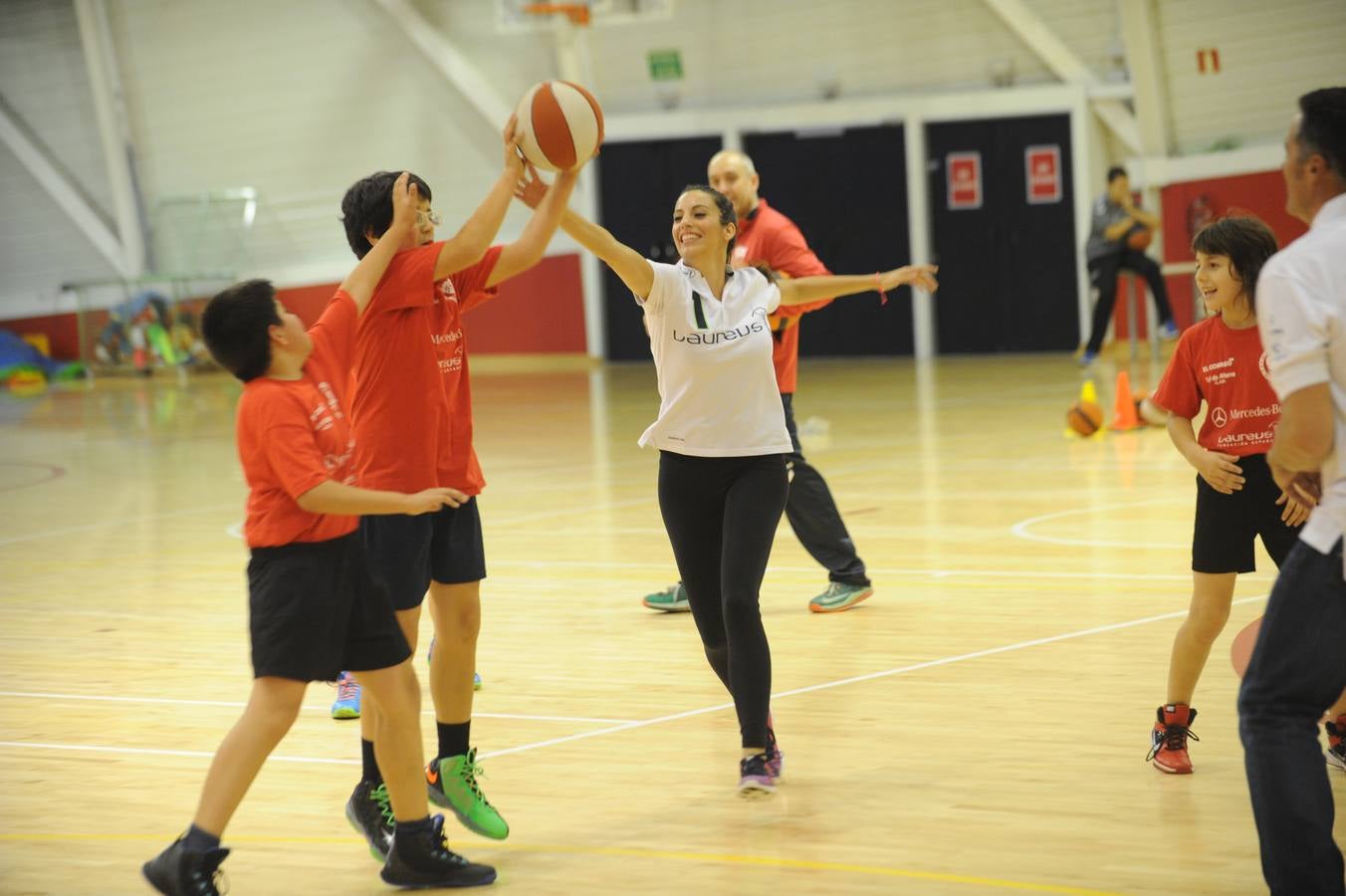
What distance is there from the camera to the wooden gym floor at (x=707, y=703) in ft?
13.4

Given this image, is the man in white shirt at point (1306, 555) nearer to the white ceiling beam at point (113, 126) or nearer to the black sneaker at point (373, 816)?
the black sneaker at point (373, 816)

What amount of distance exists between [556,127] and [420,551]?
3.88 feet

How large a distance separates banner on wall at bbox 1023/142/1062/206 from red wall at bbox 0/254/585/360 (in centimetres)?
613

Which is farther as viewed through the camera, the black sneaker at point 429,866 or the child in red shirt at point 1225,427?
the child in red shirt at point 1225,427

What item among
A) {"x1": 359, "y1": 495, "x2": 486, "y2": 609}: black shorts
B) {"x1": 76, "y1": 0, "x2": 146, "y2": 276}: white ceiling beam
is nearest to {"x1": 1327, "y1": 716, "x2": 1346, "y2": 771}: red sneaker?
{"x1": 359, "y1": 495, "x2": 486, "y2": 609}: black shorts

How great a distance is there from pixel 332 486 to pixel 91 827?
5.06 ft

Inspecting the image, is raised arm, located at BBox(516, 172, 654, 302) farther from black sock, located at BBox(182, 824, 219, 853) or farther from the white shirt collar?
the white shirt collar

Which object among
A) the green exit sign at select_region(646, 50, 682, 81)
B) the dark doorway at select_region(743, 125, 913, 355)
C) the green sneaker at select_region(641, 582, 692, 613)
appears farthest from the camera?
the green exit sign at select_region(646, 50, 682, 81)

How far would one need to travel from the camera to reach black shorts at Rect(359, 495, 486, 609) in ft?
13.9

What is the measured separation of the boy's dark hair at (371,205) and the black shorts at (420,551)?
0.72m

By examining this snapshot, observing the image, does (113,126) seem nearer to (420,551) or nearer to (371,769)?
(420,551)

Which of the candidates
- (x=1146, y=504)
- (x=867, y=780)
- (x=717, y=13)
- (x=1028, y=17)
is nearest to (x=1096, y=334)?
(x=1028, y=17)

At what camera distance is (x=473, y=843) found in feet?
14.1

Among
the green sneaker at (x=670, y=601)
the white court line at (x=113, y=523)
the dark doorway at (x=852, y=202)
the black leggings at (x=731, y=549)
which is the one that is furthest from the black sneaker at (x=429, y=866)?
the dark doorway at (x=852, y=202)
